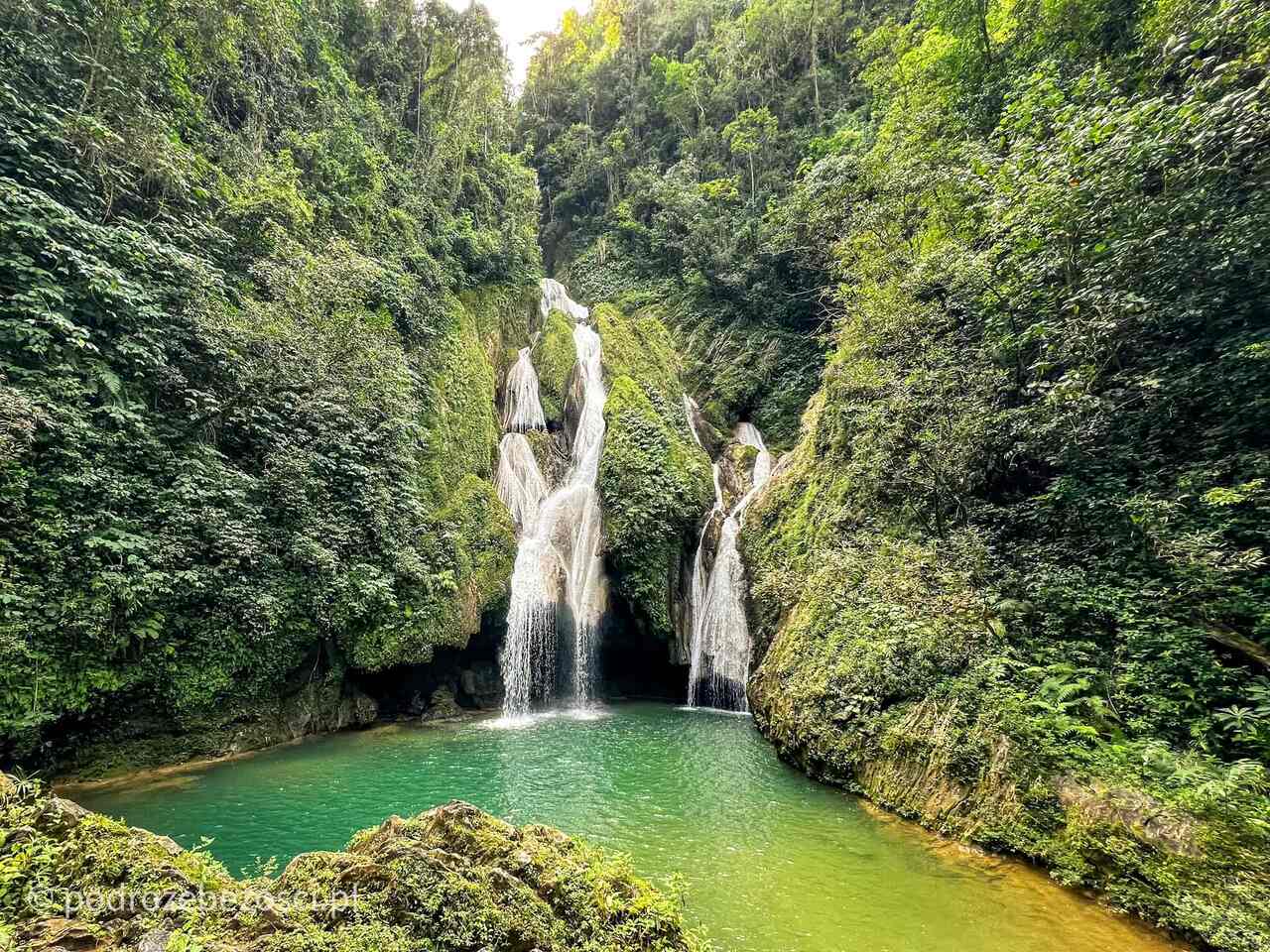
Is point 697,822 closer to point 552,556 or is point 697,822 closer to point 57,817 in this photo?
point 57,817

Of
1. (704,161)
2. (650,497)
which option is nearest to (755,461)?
(650,497)

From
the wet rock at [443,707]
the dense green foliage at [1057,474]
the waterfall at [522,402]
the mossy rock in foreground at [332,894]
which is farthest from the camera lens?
the waterfall at [522,402]

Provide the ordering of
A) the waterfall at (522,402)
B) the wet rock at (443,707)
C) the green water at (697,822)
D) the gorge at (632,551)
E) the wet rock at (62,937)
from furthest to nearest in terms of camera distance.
A: the waterfall at (522,402), the wet rock at (443,707), the green water at (697,822), the gorge at (632,551), the wet rock at (62,937)

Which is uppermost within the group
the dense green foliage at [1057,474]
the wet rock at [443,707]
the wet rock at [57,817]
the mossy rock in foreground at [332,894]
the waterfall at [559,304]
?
the waterfall at [559,304]

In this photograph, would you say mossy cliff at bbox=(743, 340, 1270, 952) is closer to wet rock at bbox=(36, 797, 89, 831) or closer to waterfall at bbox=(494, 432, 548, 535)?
wet rock at bbox=(36, 797, 89, 831)

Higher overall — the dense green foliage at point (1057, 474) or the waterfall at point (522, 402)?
the waterfall at point (522, 402)

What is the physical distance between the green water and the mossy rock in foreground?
179 centimetres

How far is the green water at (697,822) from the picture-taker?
4577 mm

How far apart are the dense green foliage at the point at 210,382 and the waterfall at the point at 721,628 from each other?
18.9 feet

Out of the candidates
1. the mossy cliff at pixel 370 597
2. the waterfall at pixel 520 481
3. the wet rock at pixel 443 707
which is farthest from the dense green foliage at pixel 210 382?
the wet rock at pixel 443 707

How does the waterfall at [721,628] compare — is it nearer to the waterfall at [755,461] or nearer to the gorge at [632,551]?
the gorge at [632,551]

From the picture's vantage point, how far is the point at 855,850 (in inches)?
235

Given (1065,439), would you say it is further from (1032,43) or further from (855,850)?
(1032,43)

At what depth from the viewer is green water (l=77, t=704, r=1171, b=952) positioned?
15.0ft
